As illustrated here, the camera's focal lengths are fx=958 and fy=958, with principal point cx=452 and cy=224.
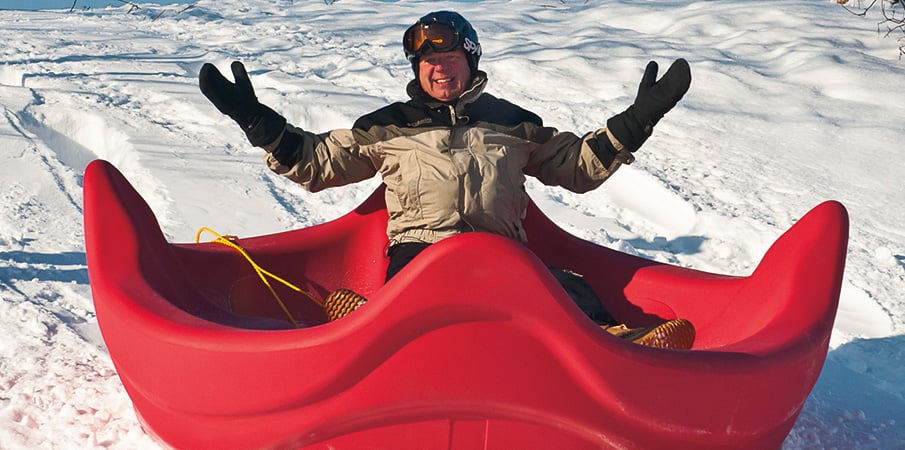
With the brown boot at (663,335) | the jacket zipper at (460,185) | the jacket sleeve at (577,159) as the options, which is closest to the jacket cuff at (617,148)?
the jacket sleeve at (577,159)

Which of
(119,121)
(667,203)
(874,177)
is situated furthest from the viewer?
(119,121)

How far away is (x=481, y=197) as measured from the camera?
105 inches

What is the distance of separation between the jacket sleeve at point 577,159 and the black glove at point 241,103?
778 mm

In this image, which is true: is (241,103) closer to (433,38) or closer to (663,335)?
(433,38)

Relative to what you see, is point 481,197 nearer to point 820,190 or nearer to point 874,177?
point 820,190

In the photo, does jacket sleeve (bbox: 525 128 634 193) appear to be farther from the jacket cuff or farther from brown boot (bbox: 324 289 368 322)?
brown boot (bbox: 324 289 368 322)

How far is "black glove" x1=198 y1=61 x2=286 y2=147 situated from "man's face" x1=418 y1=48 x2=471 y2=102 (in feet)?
1.41

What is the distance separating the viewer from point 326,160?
285 cm

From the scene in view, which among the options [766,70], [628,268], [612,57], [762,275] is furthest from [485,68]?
[762,275]

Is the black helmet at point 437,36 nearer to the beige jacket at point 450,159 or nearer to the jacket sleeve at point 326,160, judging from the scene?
the beige jacket at point 450,159

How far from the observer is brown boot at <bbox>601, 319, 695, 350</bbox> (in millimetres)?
2316

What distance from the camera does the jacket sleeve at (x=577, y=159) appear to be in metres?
2.74

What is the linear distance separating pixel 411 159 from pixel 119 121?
Result: 135 inches

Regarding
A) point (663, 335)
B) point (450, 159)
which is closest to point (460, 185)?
point (450, 159)
